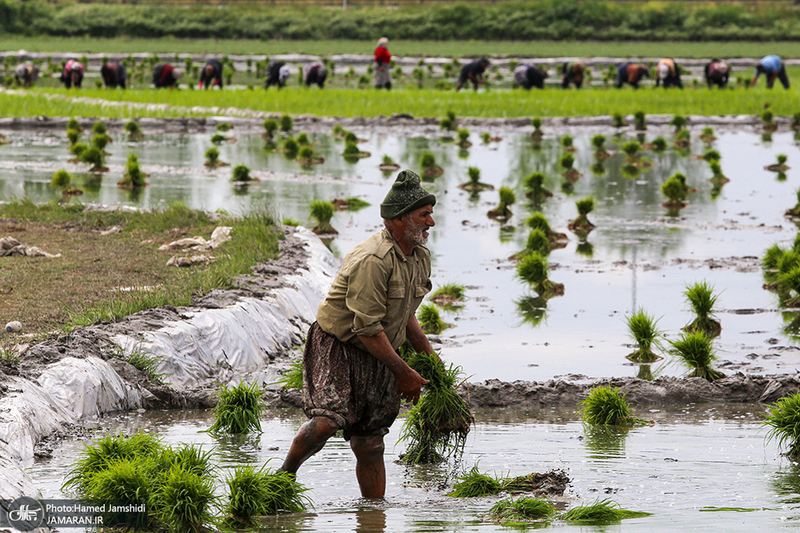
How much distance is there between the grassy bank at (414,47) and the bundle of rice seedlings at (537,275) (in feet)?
136

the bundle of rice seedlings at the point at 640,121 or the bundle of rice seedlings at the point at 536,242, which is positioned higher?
the bundle of rice seedlings at the point at 640,121

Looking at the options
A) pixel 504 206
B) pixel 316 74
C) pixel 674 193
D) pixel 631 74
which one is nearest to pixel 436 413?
pixel 504 206

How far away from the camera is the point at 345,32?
6419cm

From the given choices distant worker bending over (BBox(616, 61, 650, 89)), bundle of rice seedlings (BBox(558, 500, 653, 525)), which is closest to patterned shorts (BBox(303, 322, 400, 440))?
bundle of rice seedlings (BBox(558, 500, 653, 525))

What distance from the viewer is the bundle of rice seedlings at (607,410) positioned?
22.1ft

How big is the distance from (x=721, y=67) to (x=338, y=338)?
105 ft

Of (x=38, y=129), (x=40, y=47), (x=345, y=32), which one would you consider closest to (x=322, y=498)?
(x=38, y=129)

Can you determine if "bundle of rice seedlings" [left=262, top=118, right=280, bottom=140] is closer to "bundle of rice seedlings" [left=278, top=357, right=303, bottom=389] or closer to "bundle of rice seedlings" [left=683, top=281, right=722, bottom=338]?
"bundle of rice seedlings" [left=683, top=281, right=722, bottom=338]

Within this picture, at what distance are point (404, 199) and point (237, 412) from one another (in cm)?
200

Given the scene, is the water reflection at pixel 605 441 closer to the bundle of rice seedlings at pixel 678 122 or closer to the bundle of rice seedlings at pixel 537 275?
the bundle of rice seedlings at pixel 537 275

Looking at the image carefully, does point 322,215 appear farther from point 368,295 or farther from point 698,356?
point 368,295

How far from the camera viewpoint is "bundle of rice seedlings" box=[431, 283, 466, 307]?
33.3 ft

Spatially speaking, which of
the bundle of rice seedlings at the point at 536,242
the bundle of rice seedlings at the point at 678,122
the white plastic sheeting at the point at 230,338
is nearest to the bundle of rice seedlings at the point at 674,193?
the bundle of rice seedlings at the point at 536,242

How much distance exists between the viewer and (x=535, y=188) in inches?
640
